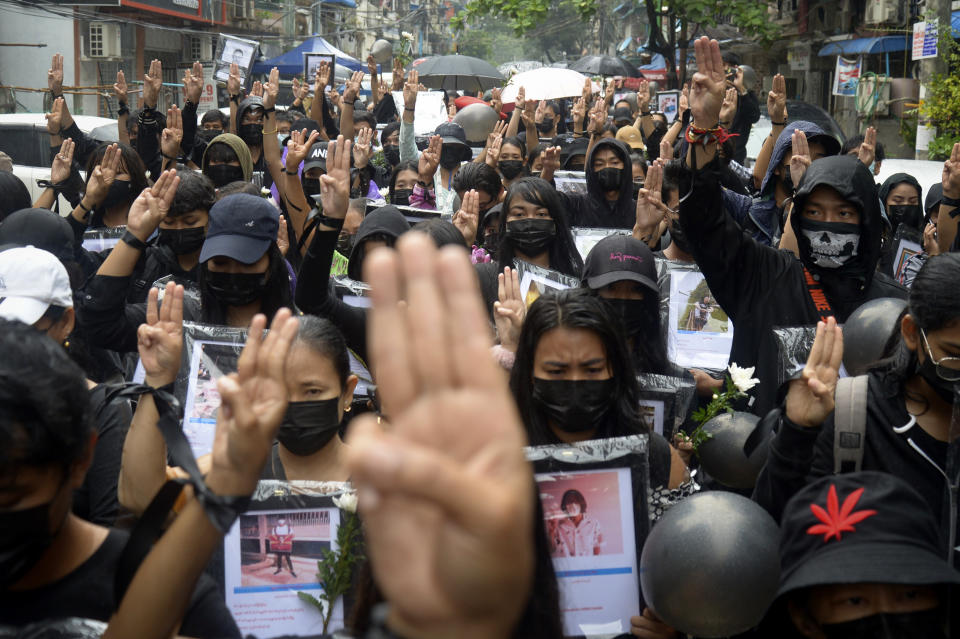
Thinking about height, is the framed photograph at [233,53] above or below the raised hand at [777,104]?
above

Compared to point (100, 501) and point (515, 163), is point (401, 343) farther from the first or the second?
point (515, 163)

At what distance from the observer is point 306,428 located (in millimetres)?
3352

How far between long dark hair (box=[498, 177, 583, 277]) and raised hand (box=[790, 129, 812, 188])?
4.06 ft

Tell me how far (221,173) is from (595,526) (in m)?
4.90

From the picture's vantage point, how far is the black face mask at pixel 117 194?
5992mm

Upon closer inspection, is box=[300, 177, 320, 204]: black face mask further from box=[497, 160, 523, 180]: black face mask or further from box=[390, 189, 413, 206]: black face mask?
box=[497, 160, 523, 180]: black face mask

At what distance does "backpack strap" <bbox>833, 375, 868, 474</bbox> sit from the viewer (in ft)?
9.41

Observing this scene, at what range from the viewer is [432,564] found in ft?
3.95

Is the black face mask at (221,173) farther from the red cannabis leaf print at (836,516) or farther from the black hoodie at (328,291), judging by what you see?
the red cannabis leaf print at (836,516)

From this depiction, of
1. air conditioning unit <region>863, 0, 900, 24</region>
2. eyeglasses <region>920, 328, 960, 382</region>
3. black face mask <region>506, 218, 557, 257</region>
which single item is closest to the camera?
eyeglasses <region>920, 328, 960, 382</region>

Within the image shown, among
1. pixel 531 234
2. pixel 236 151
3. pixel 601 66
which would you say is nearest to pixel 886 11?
pixel 601 66

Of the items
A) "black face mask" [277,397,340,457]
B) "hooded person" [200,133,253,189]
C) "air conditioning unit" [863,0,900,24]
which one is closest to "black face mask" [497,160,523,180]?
"hooded person" [200,133,253,189]

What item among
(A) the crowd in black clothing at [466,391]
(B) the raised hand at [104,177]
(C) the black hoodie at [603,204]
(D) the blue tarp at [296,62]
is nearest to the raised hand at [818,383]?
(A) the crowd in black clothing at [466,391]

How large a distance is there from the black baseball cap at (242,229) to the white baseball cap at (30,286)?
85cm
